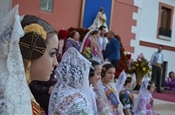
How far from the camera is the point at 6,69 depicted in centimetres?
134

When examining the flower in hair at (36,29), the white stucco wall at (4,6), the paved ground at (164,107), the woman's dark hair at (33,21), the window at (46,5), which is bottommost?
the paved ground at (164,107)

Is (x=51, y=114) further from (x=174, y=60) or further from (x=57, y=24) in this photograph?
(x=174, y=60)

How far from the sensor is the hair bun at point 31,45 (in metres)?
1.49

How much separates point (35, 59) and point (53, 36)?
0.63 ft

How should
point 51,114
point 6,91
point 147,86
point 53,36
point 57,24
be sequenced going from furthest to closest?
point 57,24 → point 147,86 → point 51,114 → point 53,36 → point 6,91

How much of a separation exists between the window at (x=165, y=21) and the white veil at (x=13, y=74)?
14.6m

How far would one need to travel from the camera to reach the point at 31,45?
149cm

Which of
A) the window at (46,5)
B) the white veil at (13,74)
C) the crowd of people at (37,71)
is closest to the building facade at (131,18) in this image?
the window at (46,5)

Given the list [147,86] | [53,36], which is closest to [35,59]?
[53,36]

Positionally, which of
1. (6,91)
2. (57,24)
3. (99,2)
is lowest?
(6,91)

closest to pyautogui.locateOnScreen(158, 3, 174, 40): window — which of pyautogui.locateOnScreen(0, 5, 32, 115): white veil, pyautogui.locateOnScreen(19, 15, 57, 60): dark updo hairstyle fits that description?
pyautogui.locateOnScreen(19, 15, 57, 60): dark updo hairstyle

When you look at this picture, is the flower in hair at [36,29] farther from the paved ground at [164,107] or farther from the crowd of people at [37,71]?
the paved ground at [164,107]

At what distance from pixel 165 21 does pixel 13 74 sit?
1577 centimetres

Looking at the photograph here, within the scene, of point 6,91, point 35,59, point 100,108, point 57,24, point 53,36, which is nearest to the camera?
point 6,91
